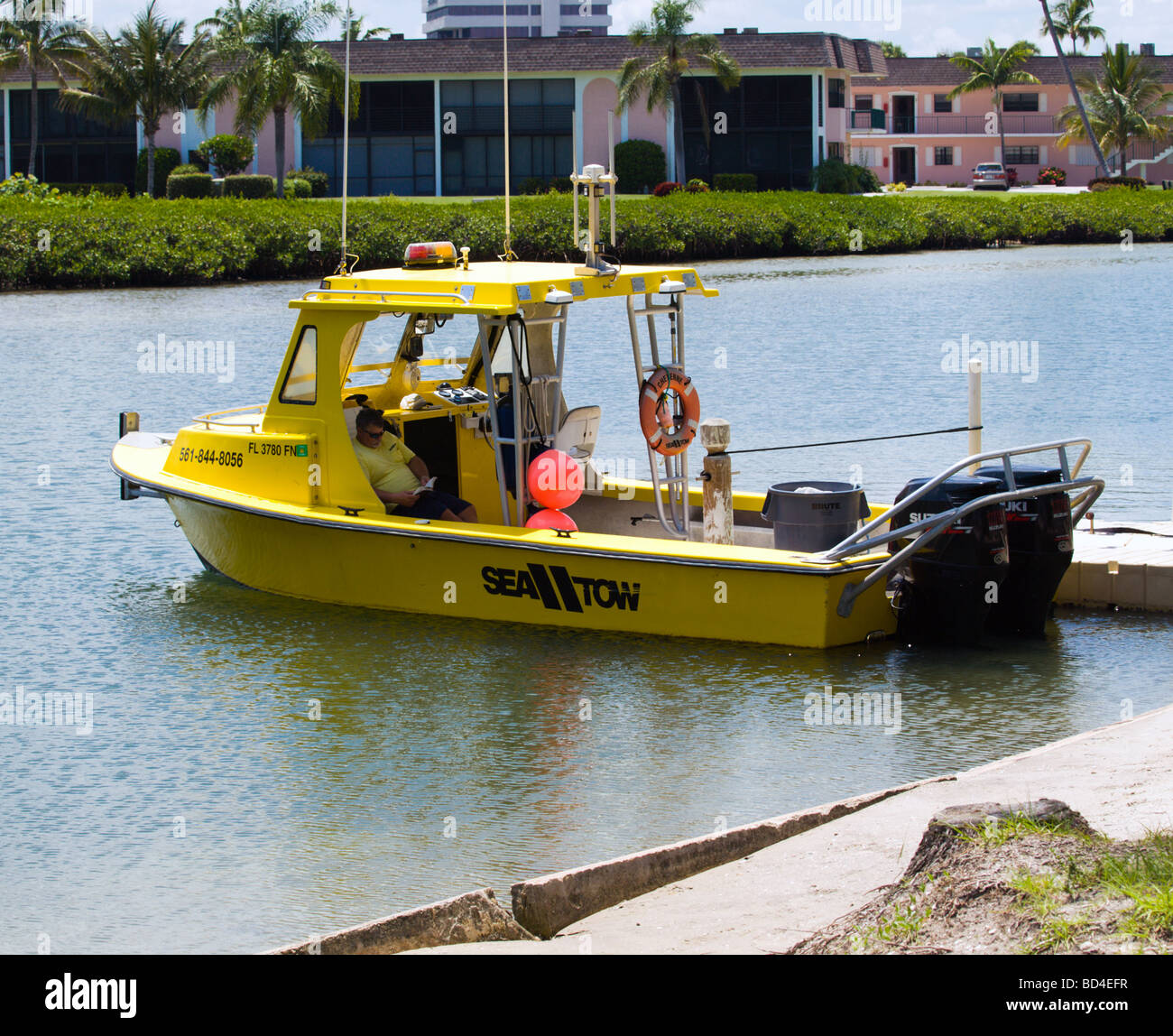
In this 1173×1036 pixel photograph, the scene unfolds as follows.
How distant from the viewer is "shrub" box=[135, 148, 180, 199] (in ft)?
210

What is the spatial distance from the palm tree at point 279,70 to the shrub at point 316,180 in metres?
5.05

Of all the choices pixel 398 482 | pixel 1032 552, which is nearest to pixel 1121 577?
pixel 1032 552

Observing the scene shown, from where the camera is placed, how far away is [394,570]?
36.4ft

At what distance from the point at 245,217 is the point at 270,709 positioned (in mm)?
34882

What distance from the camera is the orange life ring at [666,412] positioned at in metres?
10.8

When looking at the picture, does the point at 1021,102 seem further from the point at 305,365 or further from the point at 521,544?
the point at 521,544

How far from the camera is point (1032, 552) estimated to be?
388 inches

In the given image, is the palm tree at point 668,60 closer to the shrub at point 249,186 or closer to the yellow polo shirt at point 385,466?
the shrub at point 249,186

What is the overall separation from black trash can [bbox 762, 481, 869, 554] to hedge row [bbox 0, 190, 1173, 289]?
102ft

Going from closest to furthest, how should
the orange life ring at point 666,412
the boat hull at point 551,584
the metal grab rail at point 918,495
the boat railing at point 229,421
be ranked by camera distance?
1. the metal grab rail at point 918,495
2. the boat hull at point 551,584
3. the orange life ring at point 666,412
4. the boat railing at point 229,421

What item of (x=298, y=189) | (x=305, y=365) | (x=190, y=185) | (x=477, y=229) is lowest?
(x=305, y=365)

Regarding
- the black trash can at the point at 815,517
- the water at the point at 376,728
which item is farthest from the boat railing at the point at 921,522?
the water at the point at 376,728

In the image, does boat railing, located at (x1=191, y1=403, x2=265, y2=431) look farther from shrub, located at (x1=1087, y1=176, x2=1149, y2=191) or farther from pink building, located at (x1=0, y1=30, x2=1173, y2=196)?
shrub, located at (x1=1087, y1=176, x2=1149, y2=191)

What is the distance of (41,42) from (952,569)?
61.4 metres
